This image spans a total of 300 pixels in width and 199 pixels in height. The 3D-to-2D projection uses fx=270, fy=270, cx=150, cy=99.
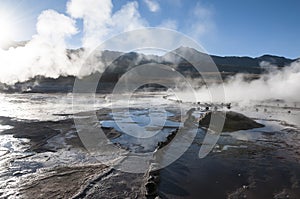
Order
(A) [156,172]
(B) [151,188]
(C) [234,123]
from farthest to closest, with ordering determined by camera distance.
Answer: (C) [234,123] → (A) [156,172] → (B) [151,188]

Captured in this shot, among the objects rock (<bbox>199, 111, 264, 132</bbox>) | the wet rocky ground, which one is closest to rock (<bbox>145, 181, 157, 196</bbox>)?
the wet rocky ground

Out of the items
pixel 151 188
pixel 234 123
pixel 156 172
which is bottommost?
pixel 151 188

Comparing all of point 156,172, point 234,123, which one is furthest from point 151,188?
point 234,123

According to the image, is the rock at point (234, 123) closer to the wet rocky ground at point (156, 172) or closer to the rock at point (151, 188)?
the wet rocky ground at point (156, 172)

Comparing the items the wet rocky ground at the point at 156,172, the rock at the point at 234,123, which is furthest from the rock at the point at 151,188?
the rock at the point at 234,123

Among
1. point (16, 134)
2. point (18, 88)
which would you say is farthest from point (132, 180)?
point (18, 88)

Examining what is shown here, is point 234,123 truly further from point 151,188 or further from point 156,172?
point 151,188

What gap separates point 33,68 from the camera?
40.6m

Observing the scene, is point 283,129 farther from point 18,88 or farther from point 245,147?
point 18,88

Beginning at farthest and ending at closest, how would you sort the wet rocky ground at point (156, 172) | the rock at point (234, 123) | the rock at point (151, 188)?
the rock at point (234, 123) < the wet rocky ground at point (156, 172) < the rock at point (151, 188)

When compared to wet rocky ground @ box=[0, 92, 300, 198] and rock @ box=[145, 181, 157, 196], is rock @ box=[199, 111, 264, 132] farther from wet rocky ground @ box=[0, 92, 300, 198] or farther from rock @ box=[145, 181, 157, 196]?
rock @ box=[145, 181, 157, 196]

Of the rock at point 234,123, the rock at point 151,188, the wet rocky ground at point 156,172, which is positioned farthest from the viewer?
the rock at point 234,123

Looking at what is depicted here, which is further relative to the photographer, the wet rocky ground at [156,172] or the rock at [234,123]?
the rock at [234,123]

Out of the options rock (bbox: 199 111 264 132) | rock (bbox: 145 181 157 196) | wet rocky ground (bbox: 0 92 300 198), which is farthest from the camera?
rock (bbox: 199 111 264 132)
